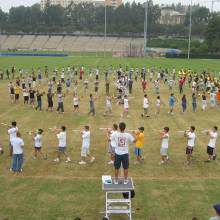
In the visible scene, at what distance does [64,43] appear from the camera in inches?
4941

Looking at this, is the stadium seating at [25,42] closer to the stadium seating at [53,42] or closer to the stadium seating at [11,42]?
the stadium seating at [11,42]

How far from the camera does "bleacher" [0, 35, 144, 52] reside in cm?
12109

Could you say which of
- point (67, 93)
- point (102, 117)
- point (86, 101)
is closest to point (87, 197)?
point (102, 117)

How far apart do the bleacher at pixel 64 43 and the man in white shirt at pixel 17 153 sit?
10500 centimetres

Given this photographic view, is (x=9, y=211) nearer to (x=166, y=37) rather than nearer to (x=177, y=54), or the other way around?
(x=177, y=54)

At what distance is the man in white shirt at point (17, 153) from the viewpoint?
14.3 m

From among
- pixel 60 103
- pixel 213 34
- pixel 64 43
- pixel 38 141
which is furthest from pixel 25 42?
pixel 38 141

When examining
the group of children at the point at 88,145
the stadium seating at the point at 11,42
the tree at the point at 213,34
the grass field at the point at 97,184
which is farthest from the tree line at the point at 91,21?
the group of children at the point at 88,145

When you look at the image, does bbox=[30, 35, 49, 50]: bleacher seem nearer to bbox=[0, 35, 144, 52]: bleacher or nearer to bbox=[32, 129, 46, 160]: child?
bbox=[0, 35, 144, 52]: bleacher

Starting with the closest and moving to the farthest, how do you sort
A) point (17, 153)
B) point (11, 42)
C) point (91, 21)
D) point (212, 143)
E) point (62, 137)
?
point (17, 153) → point (62, 137) → point (212, 143) → point (11, 42) → point (91, 21)

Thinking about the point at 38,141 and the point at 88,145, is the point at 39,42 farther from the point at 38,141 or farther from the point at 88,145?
the point at 88,145

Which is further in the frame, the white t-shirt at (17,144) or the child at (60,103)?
the child at (60,103)

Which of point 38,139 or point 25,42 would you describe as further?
point 25,42

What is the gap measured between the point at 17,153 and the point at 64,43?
374 feet
